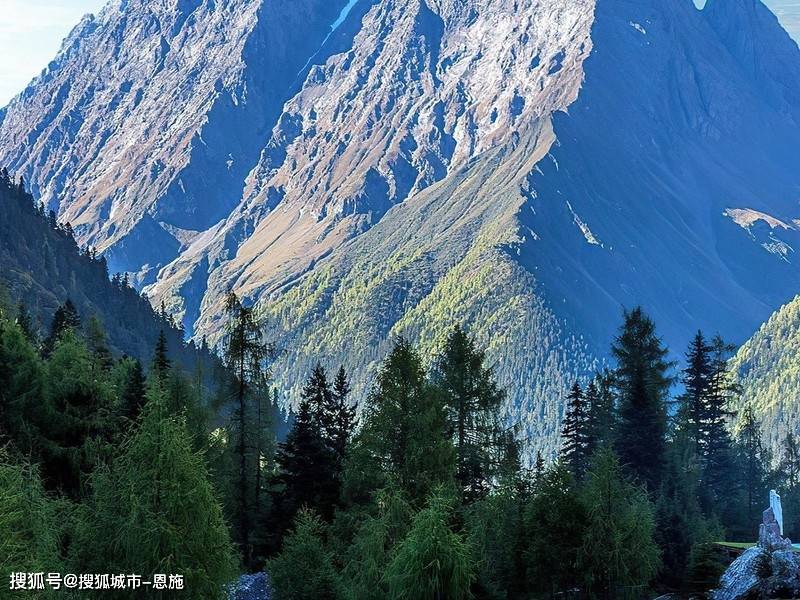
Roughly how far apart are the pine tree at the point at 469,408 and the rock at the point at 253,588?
1231cm

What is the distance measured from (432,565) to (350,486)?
16427mm

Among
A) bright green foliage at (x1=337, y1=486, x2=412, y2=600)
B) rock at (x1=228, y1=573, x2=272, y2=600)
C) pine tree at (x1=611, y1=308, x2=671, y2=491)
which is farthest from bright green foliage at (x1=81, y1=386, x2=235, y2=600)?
pine tree at (x1=611, y1=308, x2=671, y2=491)

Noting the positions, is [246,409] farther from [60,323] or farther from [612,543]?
[60,323]

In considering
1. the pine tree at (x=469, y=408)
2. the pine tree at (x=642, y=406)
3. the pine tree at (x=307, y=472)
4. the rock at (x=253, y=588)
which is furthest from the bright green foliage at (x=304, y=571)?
the pine tree at (x=642, y=406)

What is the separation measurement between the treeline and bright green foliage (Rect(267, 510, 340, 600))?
3.6 inches

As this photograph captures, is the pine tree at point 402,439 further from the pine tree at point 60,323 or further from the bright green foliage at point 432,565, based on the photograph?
the pine tree at point 60,323

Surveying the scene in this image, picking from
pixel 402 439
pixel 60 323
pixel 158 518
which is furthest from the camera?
pixel 60 323

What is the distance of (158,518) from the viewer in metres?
34.4

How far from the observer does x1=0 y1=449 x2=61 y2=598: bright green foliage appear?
31708 millimetres

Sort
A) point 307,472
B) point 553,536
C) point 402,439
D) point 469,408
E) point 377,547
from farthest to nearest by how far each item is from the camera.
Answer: point 307,472
point 469,408
point 402,439
point 553,536
point 377,547

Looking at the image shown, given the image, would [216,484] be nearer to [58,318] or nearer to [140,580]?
[140,580]

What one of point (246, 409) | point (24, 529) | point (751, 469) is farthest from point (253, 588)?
point (751, 469)

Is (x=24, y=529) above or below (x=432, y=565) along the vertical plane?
above

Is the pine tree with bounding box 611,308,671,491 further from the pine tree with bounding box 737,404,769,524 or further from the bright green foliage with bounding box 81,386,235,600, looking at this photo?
the bright green foliage with bounding box 81,386,235,600
